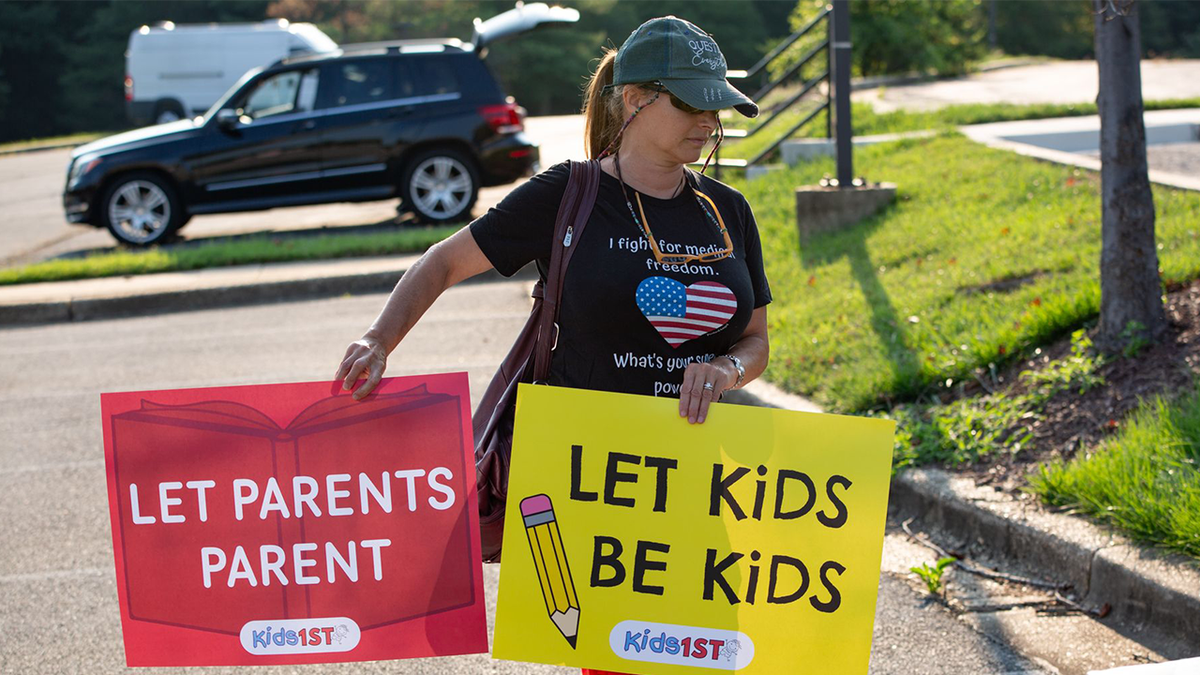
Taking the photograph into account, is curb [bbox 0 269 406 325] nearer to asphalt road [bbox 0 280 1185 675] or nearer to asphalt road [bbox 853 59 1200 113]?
asphalt road [bbox 0 280 1185 675]

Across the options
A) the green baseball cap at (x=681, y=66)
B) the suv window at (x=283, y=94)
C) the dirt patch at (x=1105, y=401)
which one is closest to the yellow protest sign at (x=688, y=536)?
the green baseball cap at (x=681, y=66)

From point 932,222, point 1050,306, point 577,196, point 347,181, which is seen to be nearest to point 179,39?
point 347,181

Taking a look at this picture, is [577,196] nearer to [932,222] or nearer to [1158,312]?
[1158,312]

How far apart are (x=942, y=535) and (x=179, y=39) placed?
2732 cm

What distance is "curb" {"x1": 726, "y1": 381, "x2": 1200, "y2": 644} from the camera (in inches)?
145

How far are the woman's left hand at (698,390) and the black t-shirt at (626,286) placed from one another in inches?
4.6

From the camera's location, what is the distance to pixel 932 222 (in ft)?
26.6

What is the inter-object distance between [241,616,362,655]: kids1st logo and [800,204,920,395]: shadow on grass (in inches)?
141

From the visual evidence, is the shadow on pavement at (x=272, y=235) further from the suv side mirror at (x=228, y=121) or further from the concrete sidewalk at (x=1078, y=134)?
the concrete sidewalk at (x=1078, y=134)

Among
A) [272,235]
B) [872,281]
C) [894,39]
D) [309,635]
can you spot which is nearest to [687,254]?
[309,635]

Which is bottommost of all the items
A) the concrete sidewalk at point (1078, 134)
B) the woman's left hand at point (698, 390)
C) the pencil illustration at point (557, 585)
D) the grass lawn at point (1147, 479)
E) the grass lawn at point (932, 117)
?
the grass lawn at point (1147, 479)

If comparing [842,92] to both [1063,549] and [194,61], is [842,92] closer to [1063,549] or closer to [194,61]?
[1063,549]

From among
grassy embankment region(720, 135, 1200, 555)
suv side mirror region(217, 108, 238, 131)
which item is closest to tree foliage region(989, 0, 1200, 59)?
suv side mirror region(217, 108, 238, 131)

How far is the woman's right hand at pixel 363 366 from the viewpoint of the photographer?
101 inches
